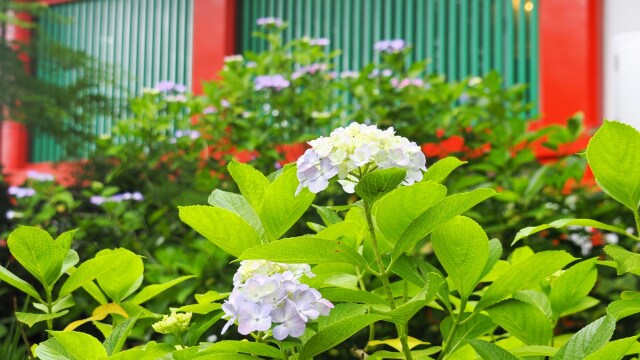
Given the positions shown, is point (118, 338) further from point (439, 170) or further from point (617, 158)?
point (617, 158)

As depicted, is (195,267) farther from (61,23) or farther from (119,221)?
(61,23)

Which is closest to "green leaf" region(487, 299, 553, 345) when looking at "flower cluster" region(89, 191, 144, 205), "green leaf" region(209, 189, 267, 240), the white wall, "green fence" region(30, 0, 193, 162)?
"green leaf" region(209, 189, 267, 240)

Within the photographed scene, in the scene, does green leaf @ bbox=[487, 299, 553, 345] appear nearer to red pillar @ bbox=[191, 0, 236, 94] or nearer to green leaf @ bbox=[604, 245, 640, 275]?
green leaf @ bbox=[604, 245, 640, 275]

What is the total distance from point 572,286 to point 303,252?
348 millimetres

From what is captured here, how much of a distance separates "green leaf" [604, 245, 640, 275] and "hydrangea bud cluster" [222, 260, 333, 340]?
0.25 meters

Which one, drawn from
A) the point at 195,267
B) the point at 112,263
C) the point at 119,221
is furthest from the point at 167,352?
the point at 119,221

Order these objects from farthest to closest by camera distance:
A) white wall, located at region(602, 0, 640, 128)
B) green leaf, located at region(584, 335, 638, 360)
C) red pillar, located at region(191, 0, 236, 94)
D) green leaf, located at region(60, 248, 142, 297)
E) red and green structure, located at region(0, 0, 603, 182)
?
1. red pillar, located at region(191, 0, 236, 94)
2. red and green structure, located at region(0, 0, 603, 182)
3. white wall, located at region(602, 0, 640, 128)
4. green leaf, located at region(60, 248, 142, 297)
5. green leaf, located at region(584, 335, 638, 360)

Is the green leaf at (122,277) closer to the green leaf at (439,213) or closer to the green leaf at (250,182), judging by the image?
the green leaf at (250,182)

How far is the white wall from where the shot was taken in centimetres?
495

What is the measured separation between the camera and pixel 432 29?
622cm

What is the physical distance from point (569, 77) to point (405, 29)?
1591mm

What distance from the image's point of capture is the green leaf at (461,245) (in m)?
0.70

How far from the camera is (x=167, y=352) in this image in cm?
71

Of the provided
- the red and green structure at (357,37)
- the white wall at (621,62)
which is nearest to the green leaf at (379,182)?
the red and green structure at (357,37)
